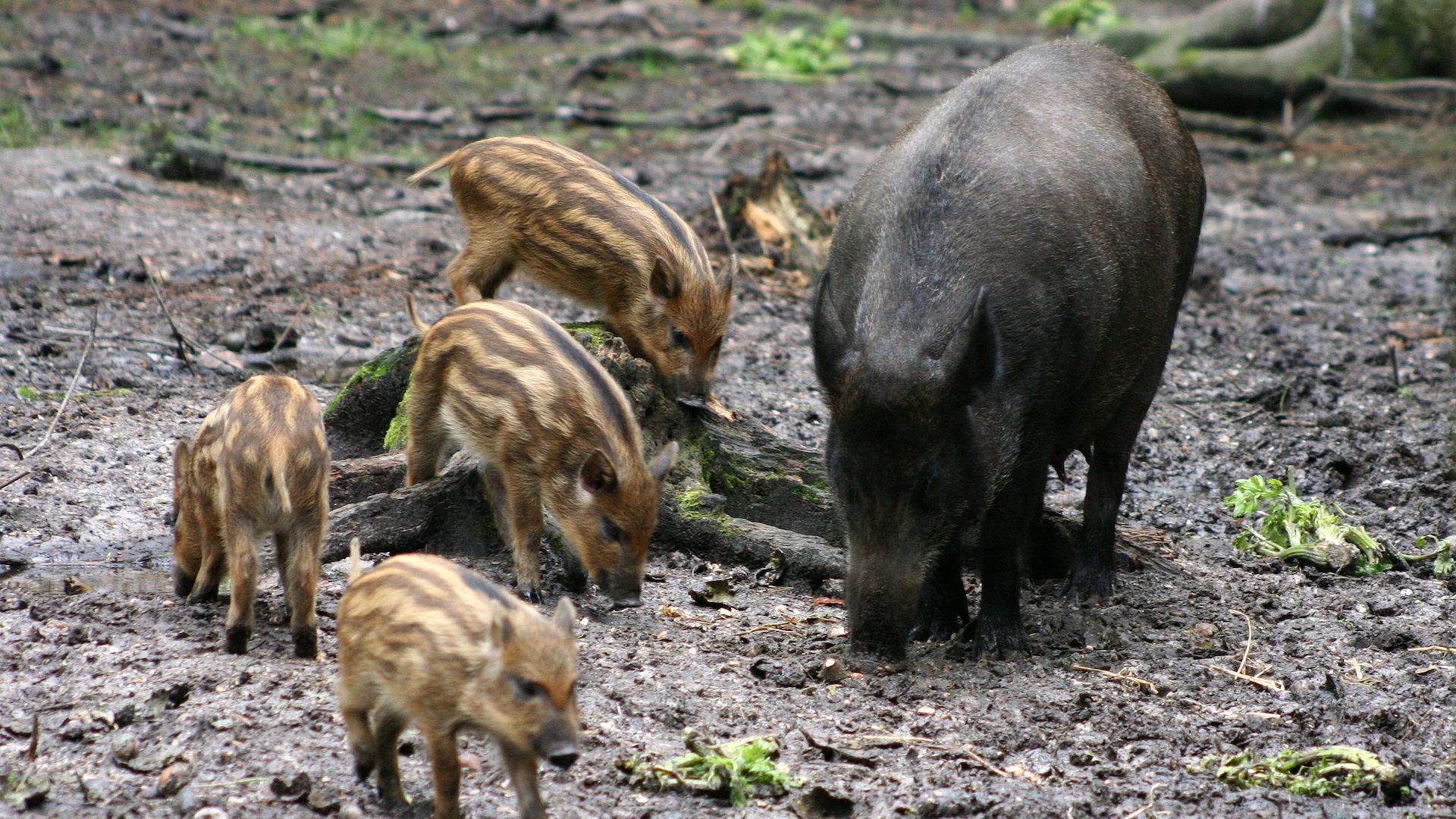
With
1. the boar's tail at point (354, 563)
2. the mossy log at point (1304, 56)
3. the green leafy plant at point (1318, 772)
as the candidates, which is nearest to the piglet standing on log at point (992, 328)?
the green leafy plant at point (1318, 772)

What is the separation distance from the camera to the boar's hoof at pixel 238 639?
4.09m

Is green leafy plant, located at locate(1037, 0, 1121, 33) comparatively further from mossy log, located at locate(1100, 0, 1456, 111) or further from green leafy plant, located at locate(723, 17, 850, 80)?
mossy log, located at locate(1100, 0, 1456, 111)

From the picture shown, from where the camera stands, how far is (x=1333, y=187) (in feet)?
40.2

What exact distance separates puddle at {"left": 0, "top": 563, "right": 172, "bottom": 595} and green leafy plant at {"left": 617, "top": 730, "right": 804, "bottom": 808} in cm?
186

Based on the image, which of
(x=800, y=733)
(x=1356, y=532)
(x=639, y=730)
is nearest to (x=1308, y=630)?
(x=1356, y=532)

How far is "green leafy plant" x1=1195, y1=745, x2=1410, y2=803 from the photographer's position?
12.3 feet

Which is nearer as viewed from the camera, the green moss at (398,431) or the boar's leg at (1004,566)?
the boar's leg at (1004,566)

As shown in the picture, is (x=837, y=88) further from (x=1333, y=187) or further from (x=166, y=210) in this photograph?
(x=166, y=210)

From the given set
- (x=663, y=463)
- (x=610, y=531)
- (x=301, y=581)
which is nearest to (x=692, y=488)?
(x=663, y=463)

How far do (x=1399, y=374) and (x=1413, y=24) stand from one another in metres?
7.88

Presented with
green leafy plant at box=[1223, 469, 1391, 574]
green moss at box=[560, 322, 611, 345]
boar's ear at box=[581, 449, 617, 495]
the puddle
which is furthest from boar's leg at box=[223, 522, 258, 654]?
green leafy plant at box=[1223, 469, 1391, 574]

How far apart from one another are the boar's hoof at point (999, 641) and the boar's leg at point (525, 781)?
201 cm

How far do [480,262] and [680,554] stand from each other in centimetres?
160

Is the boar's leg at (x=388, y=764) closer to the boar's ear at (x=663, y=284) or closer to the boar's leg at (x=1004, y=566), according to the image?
the boar's leg at (x=1004, y=566)
